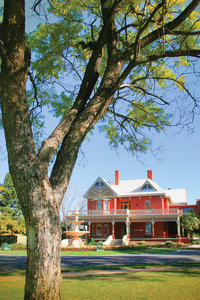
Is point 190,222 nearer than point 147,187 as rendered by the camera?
Yes

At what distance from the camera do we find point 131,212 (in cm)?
3831

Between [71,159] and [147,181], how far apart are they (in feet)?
119

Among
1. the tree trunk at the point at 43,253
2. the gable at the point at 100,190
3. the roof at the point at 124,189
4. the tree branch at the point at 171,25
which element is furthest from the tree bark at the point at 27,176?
the gable at the point at 100,190

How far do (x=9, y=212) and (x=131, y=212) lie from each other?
17416 mm

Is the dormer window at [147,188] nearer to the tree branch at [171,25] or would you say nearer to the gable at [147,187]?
the gable at [147,187]

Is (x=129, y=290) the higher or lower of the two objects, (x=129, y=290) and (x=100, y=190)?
the lower

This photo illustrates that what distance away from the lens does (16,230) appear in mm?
32125

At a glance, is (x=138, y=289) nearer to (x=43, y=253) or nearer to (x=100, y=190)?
(x=43, y=253)

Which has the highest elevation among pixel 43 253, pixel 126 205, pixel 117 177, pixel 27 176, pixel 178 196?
pixel 117 177

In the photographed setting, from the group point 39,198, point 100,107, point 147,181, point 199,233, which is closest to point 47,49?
point 100,107

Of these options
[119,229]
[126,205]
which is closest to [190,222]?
[126,205]

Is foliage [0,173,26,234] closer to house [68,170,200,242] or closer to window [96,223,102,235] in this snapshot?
house [68,170,200,242]

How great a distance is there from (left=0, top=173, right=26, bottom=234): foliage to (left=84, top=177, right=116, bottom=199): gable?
10928 millimetres

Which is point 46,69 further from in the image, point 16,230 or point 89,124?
point 16,230
